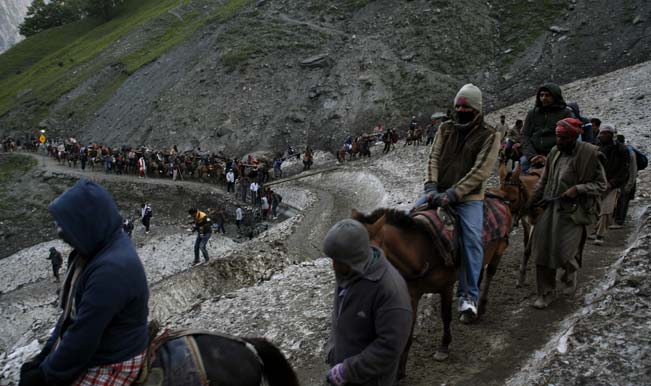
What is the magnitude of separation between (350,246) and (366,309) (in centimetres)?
46

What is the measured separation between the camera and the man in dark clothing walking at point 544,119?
7352mm

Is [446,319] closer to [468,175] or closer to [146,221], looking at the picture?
[468,175]

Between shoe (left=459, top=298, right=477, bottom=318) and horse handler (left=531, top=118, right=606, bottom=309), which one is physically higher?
horse handler (left=531, top=118, right=606, bottom=309)

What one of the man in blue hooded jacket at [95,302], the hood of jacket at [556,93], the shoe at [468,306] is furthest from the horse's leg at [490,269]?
the man in blue hooded jacket at [95,302]

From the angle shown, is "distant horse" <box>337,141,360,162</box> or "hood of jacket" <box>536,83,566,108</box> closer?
"hood of jacket" <box>536,83,566,108</box>

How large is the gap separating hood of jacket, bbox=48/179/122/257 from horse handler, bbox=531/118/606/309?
548 cm

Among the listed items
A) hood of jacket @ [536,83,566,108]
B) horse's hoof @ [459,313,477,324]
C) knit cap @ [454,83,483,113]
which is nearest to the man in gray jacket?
knit cap @ [454,83,483,113]

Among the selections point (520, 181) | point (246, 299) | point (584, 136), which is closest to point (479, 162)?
point (520, 181)

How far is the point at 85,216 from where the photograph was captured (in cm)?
303

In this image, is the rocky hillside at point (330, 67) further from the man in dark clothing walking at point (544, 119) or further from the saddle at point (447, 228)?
the saddle at point (447, 228)

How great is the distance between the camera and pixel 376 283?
3361 mm

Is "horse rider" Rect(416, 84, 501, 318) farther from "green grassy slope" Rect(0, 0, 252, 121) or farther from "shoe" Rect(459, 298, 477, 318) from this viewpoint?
"green grassy slope" Rect(0, 0, 252, 121)

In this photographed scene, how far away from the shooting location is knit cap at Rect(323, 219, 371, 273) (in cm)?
331

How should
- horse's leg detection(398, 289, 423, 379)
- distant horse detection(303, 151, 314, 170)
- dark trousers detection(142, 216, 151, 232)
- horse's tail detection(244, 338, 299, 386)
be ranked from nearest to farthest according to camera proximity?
1. horse's tail detection(244, 338, 299, 386)
2. horse's leg detection(398, 289, 423, 379)
3. dark trousers detection(142, 216, 151, 232)
4. distant horse detection(303, 151, 314, 170)
